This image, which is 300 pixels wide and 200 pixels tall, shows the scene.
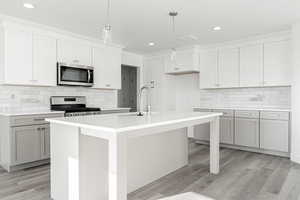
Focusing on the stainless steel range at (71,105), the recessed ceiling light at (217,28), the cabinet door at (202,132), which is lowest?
the cabinet door at (202,132)

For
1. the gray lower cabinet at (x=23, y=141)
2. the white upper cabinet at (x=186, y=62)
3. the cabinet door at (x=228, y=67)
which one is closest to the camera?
the gray lower cabinet at (x=23, y=141)

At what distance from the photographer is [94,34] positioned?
157 inches

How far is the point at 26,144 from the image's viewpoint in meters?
3.01

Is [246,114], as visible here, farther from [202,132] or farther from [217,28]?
[217,28]

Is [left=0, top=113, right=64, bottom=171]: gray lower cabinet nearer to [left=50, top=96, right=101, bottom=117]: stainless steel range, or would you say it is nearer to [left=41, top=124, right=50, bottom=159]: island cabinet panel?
[left=41, top=124, right=50, bottom=159]: island cabinet panel

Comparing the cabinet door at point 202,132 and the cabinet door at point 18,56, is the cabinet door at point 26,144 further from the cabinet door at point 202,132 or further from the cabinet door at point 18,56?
the cabinet door at point 202,132

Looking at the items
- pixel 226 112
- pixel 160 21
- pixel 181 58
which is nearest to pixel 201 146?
pixel 226 112

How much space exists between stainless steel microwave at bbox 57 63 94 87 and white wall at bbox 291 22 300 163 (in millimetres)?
3784

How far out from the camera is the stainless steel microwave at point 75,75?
3670 millimetres

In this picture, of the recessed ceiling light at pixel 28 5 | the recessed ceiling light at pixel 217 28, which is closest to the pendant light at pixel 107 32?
the recessed ceiling light at pixel 28 5

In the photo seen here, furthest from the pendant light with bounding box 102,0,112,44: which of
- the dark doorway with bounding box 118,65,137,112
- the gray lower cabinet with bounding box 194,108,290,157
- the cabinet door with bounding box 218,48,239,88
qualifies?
the gray lower cabinet with bounding box 194,108,290,157

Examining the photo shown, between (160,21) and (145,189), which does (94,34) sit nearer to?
(160,21)

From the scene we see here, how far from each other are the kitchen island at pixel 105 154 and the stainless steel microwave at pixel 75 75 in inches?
71.9

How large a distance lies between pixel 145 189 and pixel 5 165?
7.29 ft
